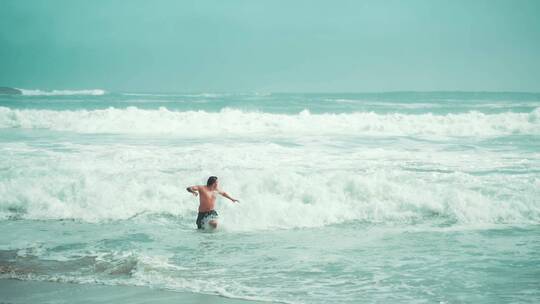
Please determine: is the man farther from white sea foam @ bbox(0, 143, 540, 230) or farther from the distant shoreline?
the distant shoreline

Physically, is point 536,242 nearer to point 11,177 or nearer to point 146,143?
point 11,177

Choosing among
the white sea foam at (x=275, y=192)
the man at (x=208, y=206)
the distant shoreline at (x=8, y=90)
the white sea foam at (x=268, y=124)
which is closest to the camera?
the man at (x=208, y=206)

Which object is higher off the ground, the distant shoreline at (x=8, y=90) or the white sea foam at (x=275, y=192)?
the distant shoreline at (x=8, y=90)

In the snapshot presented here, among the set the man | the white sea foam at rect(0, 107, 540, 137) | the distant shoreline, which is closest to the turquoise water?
the man

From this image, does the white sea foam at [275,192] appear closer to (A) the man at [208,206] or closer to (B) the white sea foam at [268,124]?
(A) the man at [208,206]

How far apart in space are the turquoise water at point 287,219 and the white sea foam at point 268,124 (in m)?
4.82

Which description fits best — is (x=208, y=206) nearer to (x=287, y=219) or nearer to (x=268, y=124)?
(x=287, y=219)

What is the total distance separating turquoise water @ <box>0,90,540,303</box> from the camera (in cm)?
658

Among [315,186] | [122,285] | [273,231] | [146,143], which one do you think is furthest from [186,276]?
[146,143]

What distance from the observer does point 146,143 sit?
20.5 meters

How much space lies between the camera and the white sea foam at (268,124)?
25656 mm

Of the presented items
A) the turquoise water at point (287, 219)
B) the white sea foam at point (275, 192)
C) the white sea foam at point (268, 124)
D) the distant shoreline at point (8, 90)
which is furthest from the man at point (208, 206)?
the distant shoreline at point (8, 90)

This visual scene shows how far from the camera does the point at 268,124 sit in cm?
2750

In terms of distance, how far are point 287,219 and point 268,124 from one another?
1751 centimetres
